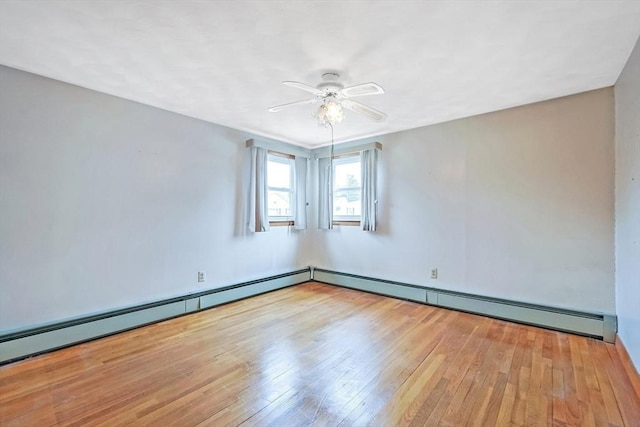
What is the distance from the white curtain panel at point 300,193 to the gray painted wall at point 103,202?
1105 millimetres

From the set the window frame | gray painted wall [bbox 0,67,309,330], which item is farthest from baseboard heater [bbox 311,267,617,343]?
gray painted wall [bbox 0,67,309,330]

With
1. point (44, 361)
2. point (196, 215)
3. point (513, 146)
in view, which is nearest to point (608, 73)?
point (513, 146)

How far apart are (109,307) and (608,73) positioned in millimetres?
4956

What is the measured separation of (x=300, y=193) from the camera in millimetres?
5004

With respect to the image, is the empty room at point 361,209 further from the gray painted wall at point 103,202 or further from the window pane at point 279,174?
the window pane at point 279,174

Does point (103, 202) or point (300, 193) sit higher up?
point (300, 193)

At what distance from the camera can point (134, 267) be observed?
3.10 meters

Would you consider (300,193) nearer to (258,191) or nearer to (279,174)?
(279,174)

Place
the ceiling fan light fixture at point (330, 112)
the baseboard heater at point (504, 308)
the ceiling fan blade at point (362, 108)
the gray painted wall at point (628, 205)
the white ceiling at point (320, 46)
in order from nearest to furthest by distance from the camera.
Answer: the white ceiling at point (320, 46)
the gray painted wall at point (628, 205)
the ceiling fan light fixture at point (330, 112)
the ceiling fan blade at point (362, 108)
the baseboard heater at point (504, 308)

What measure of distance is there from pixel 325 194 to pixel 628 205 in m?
3.52

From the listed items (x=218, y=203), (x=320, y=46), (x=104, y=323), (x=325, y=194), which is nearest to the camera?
(x=320, y=46)

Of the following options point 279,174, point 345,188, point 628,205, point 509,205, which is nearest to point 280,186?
point 279,174

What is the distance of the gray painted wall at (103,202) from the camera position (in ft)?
7.96

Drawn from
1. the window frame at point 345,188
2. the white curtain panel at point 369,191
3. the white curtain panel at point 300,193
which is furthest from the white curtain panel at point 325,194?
the white curtain panel at point 369,191
